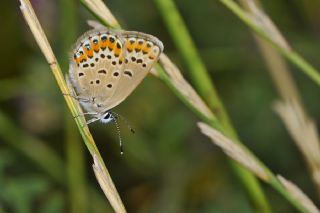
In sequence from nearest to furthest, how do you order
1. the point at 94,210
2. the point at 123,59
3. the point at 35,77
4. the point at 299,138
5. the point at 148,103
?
the point at 123,59
the point at 299,138
the point at 94,210
the point at 35,77
the point at 148,103

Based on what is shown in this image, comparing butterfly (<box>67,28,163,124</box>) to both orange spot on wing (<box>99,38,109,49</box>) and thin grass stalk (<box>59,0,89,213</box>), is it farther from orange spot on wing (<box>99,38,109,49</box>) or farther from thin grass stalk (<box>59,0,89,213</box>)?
thin grass stalk (<box>59,0,89,213</box>)

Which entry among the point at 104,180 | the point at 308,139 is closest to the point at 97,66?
the point at 104,180

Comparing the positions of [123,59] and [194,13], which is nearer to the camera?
[123,59]

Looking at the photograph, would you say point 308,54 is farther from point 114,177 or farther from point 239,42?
point 114,177

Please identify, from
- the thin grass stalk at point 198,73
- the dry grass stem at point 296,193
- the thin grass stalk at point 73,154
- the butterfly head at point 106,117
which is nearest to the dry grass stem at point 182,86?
Result: the thin grass stalk at point 198,73

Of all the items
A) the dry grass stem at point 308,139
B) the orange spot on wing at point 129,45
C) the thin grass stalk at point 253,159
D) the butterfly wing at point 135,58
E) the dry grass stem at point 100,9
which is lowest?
the dry grass stem at point 308,139

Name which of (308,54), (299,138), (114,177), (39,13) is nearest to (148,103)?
(114,177)

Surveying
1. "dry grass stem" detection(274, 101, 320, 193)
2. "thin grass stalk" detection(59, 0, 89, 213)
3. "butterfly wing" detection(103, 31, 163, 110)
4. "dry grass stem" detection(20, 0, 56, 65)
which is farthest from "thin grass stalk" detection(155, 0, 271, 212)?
"thin grass stalk" detection(59, 0, 89, 213)

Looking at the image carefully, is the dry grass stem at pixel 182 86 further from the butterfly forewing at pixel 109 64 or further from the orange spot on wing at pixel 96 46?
the orange spot on wing at pixel 96 46

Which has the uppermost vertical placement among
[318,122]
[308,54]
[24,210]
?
[24,210]
